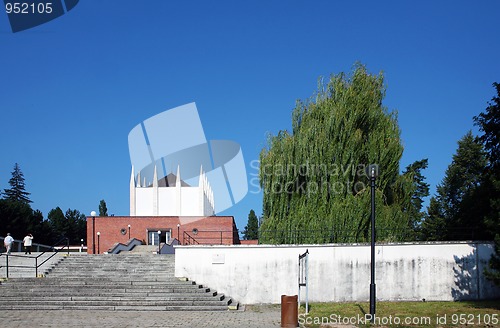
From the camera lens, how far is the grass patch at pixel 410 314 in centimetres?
1634

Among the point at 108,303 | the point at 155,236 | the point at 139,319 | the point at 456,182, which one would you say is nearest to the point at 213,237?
the point at 155,236

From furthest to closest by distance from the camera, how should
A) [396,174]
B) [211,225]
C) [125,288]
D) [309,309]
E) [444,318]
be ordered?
[211,225] < [396,174] < [125,288] < [309,309] < [444,318]

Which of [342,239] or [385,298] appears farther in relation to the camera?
[342,239]

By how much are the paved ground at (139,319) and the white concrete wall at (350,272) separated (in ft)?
8.89

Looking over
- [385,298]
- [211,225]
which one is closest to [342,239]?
[385,298]

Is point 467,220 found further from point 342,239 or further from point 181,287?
point 181,287

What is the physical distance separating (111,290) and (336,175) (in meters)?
11.2

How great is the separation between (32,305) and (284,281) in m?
9.64

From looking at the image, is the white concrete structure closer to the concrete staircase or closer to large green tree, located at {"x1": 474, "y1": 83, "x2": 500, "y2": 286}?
the concrete staircase

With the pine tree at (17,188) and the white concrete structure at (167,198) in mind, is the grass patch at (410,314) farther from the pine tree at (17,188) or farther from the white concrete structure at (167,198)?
the pine tree at (17,188)

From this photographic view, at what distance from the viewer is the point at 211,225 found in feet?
131

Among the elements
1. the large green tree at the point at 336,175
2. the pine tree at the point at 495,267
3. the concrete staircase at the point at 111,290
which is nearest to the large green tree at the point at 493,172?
the pine tree at the point at 495,267

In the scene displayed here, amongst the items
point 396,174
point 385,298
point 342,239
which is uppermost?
point 396,174

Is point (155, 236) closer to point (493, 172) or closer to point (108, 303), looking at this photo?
point (108, 303)
